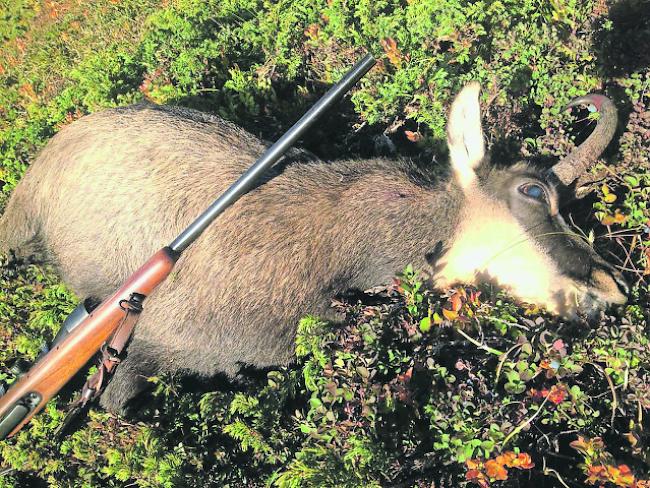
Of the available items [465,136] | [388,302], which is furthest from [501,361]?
[465,136]

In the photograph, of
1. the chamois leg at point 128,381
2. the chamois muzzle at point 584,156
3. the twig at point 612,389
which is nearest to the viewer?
the twig at point 612,389

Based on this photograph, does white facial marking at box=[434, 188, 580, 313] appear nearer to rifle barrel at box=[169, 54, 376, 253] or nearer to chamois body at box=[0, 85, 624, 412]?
chamois body at box=[0, 85, 624, 412]

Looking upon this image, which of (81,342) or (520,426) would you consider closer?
(520,426)

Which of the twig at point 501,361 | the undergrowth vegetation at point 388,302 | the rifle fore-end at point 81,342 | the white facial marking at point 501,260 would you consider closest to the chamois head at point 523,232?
the white facial marking at point 501,260

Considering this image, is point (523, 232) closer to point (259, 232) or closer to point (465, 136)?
point (465, 136)

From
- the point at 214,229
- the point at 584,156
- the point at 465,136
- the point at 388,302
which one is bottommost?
the point at 388,302

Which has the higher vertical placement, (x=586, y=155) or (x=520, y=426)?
(x=586, y=155)

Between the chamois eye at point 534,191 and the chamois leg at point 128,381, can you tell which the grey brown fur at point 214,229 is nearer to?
the chamois leg at point 128,381
